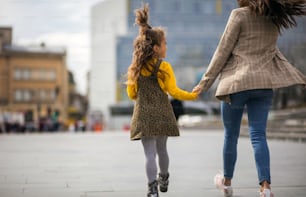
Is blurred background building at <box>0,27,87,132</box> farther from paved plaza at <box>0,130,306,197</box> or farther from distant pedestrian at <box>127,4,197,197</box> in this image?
distant pedestrian at <box>127,4,197,197</box>

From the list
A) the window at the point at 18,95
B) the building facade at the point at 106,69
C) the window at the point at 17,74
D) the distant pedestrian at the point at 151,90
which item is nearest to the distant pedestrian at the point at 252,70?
the distant pedestrian at the point at 151,90

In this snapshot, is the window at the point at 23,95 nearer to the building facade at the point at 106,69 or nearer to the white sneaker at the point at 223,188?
the building facade at the point at 106,69

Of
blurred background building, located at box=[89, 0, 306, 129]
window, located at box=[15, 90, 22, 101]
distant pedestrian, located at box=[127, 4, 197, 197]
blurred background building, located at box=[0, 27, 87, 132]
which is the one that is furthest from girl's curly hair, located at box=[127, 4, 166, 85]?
window, located at box=[15, 90, 22, 101]

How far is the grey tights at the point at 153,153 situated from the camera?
4711mm

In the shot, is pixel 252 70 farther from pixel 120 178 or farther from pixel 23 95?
pixel 23 95

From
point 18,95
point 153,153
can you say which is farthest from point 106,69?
point 153,153

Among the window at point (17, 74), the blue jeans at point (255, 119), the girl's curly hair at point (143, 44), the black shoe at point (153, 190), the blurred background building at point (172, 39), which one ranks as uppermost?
the girl's curly hair at point (143, 44)

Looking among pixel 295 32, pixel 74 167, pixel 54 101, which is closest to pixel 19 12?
pixel 74 167

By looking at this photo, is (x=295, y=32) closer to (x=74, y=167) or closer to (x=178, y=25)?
(x=74, y=167)

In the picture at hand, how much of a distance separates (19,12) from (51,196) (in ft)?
11.4

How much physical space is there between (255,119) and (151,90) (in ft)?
2.63

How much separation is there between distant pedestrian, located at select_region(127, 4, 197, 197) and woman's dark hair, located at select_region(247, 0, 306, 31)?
730mm

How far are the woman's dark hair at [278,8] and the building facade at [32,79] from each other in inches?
2788

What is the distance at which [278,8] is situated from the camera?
15.5 feet
